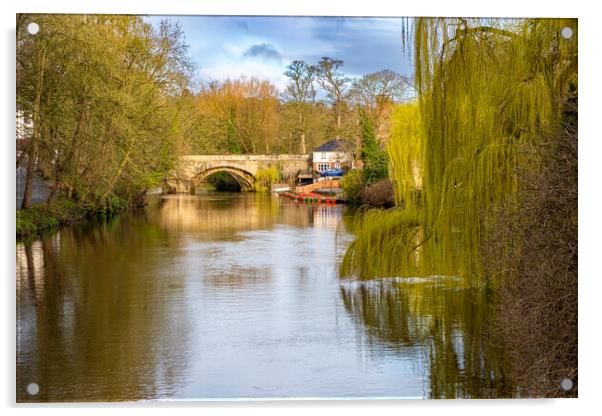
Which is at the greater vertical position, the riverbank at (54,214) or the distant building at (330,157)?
the distant building at (330,157)

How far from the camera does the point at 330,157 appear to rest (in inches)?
513

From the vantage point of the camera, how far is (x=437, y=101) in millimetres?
8477

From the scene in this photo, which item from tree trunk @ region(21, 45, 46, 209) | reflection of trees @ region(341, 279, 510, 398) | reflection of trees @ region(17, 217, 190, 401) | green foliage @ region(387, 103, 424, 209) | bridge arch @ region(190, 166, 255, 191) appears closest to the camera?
reflection of trees @ region(17, 217, 190, 401)

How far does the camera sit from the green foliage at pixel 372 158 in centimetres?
1164

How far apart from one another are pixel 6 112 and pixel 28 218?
7.47 m

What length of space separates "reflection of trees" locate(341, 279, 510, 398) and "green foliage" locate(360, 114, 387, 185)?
2166mm

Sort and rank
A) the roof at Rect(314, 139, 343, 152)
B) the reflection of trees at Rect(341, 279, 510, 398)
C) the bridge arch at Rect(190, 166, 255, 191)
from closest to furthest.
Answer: the reflection of trees at Rect(341, 279, 510, 398) < the roof at Rect(314, 139, 343, 152) < the bridge arch at Rect(190, 166, 255, 191)

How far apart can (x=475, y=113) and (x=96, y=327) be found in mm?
3991

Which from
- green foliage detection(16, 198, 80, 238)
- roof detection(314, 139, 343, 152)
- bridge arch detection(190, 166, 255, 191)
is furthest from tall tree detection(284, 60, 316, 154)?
bridge arch detection(190, 166, 255, 191)

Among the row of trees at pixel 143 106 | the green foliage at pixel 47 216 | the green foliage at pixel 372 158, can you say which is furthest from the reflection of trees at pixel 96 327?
the green foliage at pixel 372 158

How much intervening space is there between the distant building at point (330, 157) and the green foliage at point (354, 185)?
0.17m

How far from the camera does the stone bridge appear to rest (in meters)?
12.4

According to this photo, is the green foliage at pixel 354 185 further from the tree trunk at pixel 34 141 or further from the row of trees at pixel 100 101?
the tree trunk at pixel 34 141

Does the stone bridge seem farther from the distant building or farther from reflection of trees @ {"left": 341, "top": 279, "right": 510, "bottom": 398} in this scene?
reflection of trees @ {"left": 341, "top": 279, "right": 510, "bottom": 398}
